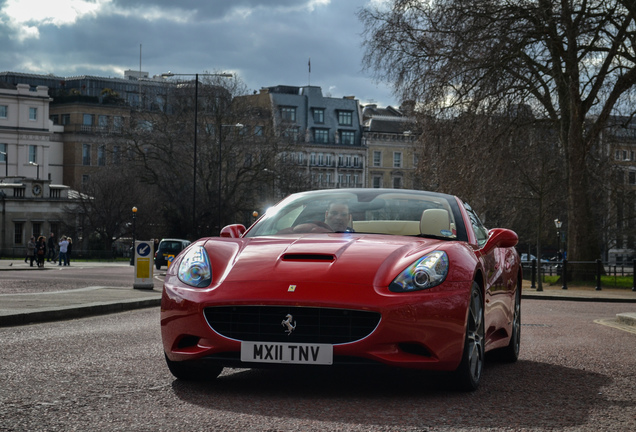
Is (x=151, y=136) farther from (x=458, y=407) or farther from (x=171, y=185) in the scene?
(x=458, y=407)

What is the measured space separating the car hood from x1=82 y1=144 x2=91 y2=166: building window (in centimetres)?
12988

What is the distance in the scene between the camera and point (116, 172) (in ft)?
294

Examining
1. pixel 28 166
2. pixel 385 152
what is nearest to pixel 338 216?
pixel 28 166

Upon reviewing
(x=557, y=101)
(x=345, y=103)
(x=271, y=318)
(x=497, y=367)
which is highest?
(x=345, y=103)

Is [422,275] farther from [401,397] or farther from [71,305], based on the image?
[71,305]

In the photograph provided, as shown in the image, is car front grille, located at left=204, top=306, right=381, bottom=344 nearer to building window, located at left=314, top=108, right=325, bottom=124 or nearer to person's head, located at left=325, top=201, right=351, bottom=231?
person's head, located at left=325, top=201, right=351, bottom=231

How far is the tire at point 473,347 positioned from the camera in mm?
6844

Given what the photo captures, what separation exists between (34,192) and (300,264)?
307 ft

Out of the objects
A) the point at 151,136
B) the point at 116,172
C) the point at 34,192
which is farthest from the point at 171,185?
the point at 34,192

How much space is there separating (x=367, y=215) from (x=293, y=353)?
6.53 ft

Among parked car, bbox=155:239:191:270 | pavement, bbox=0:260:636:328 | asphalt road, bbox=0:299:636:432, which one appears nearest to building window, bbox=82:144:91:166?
parked car, bbox=155:239:191:270

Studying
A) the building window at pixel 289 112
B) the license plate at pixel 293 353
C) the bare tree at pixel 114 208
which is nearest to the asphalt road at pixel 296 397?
the license plate at pixel 293 353

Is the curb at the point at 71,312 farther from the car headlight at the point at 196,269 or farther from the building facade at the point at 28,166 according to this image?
the building facade at the point at 28,166

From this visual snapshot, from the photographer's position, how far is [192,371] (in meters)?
7.14
